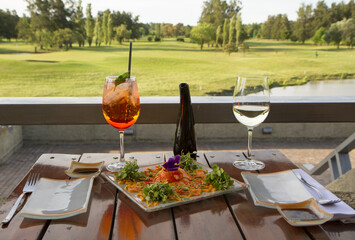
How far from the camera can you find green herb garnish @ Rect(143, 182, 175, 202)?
22.7 inches

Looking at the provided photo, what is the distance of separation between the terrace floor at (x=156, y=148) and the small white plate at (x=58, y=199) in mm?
2458

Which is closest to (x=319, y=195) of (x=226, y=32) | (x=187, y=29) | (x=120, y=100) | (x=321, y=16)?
(x=120, y=100)

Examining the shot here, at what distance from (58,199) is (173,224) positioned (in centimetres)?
23

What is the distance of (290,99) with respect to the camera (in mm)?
1482

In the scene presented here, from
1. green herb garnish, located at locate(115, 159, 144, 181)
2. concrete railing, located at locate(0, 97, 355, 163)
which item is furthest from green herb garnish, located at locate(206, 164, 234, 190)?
concrete railing, located at locate(0, 97, 355, 163)

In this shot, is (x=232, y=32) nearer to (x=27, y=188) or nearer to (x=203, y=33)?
(x=203, y=33)

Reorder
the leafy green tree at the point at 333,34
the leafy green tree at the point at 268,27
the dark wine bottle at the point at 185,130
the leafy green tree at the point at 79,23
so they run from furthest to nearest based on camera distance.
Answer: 1. the leafy green tree at the point at 79,23
2. the leafy green tree at the point at 268,27
3. the leafy green tree at the point at 333,34
4. the dark wine bottle at the point at 185,130

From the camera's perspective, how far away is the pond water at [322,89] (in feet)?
25.8

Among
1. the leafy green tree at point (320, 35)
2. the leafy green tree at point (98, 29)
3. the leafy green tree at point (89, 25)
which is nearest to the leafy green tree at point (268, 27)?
the leafy green tree at point (320, 35)

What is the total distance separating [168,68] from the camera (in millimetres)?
11078

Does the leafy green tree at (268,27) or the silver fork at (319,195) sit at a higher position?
the leafy green tree at (268,27)

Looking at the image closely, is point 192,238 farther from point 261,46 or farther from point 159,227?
point 261,46

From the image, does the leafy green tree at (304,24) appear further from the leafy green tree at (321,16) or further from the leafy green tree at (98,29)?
the leafy green tree at (98,29)

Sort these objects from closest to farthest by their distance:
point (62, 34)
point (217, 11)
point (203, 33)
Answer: point (62, 34), point (217, 11), point (203, 33)
